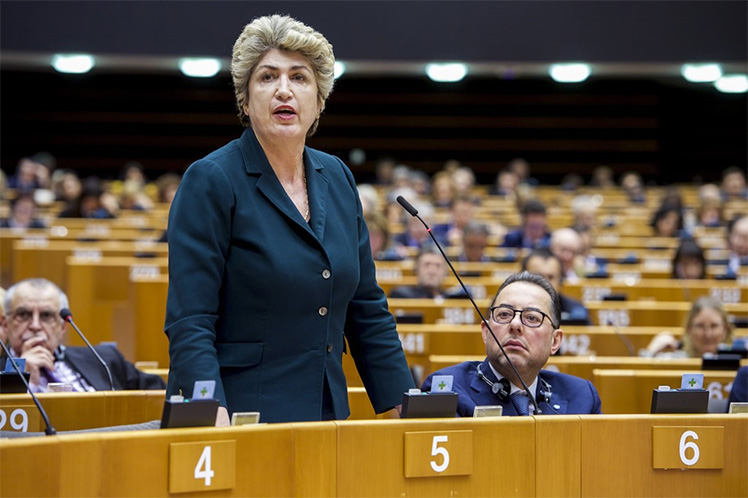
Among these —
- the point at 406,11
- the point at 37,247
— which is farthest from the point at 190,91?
the point at 37,247

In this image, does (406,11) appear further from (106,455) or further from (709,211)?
(106,455)

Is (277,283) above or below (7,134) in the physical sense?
below

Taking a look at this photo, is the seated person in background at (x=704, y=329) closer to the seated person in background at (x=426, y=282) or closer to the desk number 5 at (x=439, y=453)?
the seated person in background at (x=426, y=282)

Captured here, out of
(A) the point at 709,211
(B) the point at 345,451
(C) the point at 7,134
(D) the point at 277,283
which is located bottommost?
(B) the point at 345,451

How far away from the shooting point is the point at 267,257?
186 cm

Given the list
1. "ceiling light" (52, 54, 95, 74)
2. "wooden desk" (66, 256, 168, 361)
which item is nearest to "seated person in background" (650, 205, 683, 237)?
"wooden desk" (66, 256, 168, 361)

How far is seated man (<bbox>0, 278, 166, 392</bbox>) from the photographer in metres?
3.18

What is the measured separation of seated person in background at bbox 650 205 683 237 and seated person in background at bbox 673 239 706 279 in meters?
2.64

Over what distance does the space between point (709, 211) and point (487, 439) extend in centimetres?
854

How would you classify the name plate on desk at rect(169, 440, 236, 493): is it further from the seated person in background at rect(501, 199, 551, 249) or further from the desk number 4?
the seated person in background at rect(501, 199, 551, 249)

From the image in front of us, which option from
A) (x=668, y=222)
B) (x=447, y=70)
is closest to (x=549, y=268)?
(x=668, y=222)

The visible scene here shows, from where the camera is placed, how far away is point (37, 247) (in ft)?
21.1

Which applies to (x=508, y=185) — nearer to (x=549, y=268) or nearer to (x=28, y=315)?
(x=549, y=268)

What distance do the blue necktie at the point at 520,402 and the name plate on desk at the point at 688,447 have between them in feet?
1.88
